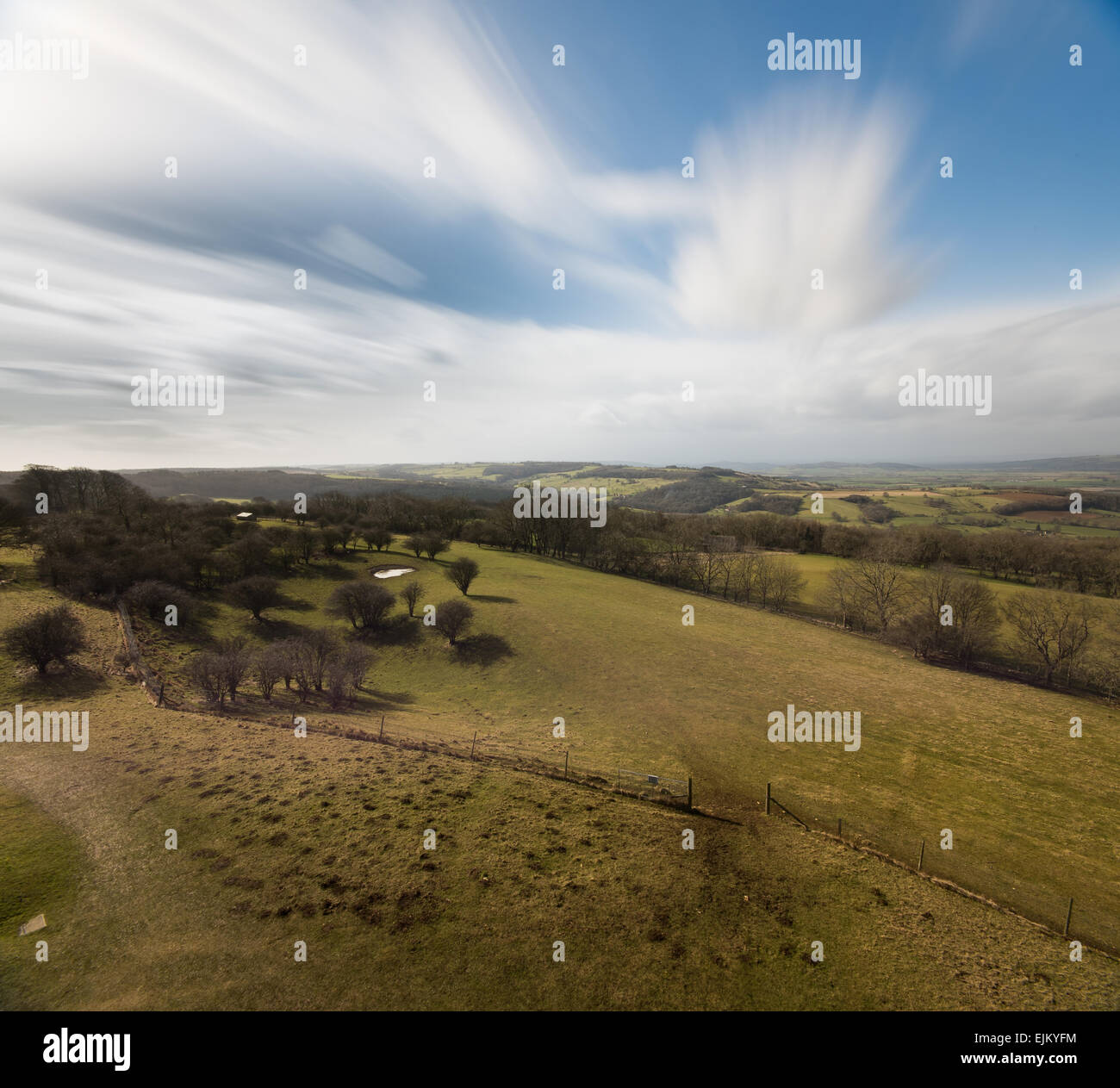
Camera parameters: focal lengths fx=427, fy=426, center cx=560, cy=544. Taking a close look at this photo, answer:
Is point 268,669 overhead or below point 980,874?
overhead

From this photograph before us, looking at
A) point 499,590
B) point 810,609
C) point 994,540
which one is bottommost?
point 810,609

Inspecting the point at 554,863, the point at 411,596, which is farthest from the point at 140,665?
the point at 554,863

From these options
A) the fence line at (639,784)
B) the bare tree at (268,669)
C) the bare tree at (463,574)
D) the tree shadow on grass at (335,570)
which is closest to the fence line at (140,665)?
the fence line at (639,784)

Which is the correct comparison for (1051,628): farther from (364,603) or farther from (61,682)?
(61,682)

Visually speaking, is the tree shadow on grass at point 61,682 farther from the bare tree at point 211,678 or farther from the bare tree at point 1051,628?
the bare tree at point 1051,628

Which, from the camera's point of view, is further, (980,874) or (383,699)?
(383,699)

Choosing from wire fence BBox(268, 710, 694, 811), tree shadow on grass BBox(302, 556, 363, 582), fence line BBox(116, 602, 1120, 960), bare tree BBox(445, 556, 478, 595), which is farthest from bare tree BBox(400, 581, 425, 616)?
wire fence BBox(268, 710, 694, 811)
